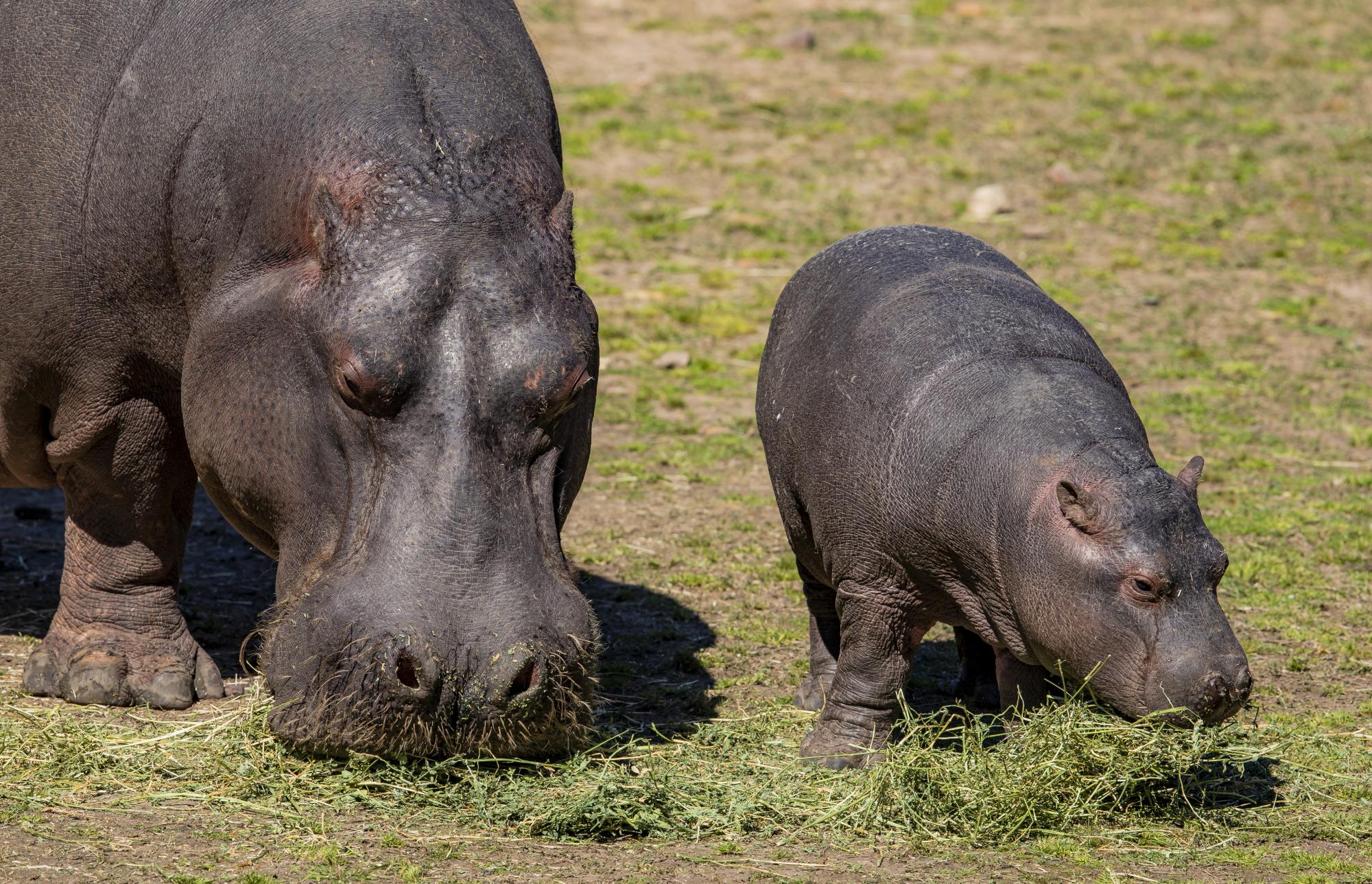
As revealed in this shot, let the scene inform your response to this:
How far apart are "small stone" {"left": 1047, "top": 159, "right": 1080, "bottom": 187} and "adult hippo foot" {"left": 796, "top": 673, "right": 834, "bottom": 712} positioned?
7893mm

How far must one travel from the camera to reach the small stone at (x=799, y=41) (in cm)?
1584

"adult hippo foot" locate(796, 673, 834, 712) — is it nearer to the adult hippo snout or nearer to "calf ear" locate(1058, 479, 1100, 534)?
"calf ear" locate(1058, 479, 1100, 534)

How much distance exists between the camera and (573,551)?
24.7 ft

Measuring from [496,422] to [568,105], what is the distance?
10403 mm

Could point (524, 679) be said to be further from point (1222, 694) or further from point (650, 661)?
point (650, 661)

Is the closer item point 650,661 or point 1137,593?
point 1137,593

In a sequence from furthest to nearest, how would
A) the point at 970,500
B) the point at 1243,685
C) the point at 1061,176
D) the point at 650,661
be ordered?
the point at 1061,176, the point at 650,661, the point at 970,500, the point at 1243,685

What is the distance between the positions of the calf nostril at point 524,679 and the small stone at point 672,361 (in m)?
5.66

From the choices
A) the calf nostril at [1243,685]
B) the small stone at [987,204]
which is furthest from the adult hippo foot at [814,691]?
the small stone at [987,204]

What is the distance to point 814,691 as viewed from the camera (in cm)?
596

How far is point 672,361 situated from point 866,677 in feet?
15.7

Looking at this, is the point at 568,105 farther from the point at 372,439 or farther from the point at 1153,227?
the point at 372,439

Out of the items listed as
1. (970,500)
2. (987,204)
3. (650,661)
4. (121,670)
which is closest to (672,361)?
(987,204)

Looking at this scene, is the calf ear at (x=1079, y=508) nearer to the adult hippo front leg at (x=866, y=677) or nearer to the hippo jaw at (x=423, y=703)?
the adult hippo front leg at (x=866, y=677)
